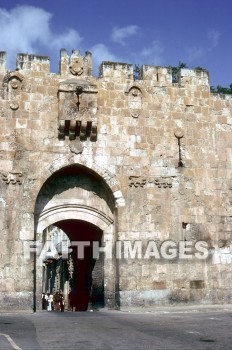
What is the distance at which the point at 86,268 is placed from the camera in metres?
16.5

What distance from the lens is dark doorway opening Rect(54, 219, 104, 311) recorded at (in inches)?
566

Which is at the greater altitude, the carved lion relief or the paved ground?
the carved lion relief

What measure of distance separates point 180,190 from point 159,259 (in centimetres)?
199

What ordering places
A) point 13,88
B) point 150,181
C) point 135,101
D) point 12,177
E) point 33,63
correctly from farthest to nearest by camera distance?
point 135,101 < point 150,181 < point 33,63 < point 13,88 < point 12,177

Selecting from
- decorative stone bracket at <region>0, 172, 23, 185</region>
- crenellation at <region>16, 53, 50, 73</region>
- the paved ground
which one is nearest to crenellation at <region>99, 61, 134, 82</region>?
crenellation at <region>16, 53, 50, 73</region>

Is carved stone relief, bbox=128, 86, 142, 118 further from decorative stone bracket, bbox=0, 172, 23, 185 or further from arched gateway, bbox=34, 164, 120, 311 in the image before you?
decorative stone bracket, bbox=0, 172, 23, 185

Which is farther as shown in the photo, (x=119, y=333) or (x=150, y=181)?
(x=150, y=181)

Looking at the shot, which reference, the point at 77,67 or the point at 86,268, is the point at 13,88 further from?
the point at 86,268

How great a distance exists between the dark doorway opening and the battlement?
4280mm

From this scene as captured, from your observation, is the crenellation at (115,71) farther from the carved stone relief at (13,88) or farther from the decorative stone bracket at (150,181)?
the decorative stone bracket at (150,181)

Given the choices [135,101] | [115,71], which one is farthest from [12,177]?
[115,71]

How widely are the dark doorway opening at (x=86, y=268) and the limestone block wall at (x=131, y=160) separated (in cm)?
101

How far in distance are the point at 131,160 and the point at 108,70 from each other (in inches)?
103

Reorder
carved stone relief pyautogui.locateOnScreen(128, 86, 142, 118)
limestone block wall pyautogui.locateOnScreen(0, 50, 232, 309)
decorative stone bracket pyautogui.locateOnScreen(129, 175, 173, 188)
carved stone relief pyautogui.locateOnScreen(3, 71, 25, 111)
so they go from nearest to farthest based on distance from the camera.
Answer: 1. limestone block wall pyautogui.locateOnScreen(0, 50, 232, 309)
2. carved stone relief pyautogui.locateOnScreen(3, 71, 25, 111)
3. decorative stone bracket pyautogui.locateOnScreen(129, 175, 173, 188)
4. carved stone relief pyautogui.locateOnScreen(128, 86, 142, 118)
